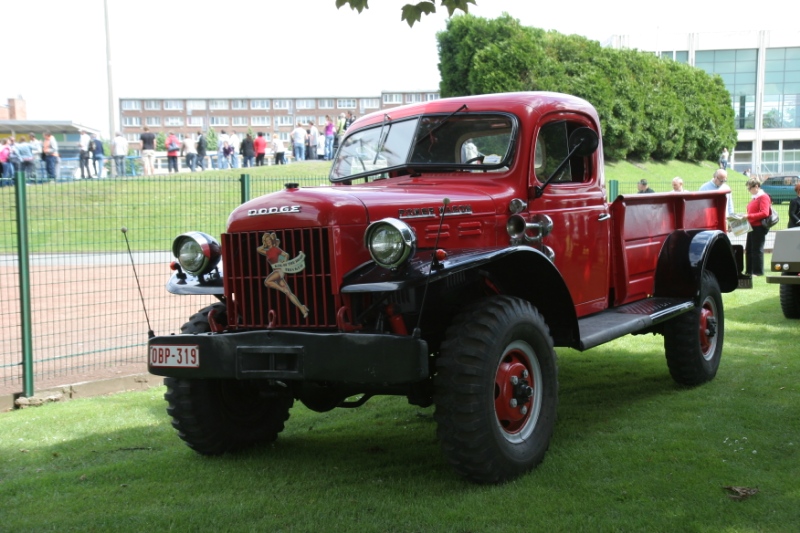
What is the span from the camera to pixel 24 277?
7559 millimetres

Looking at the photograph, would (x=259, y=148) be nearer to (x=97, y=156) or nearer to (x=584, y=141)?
(x=97, y=156)

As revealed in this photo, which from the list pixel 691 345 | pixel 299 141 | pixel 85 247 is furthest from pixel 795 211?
pixel 299 141

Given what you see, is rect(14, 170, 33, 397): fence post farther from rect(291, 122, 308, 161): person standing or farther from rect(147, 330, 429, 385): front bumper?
rect(291, 122, 308, 161): person standing

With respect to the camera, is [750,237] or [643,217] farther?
[750,237]

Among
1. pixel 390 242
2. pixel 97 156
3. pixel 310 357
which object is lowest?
pixel 310 357

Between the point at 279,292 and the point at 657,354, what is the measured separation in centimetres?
522

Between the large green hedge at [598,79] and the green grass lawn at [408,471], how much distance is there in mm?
26112

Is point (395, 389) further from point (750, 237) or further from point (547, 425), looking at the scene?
point (750, 237)

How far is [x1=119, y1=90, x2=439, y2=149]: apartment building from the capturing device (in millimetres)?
109125

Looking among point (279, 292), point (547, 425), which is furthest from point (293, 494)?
point (547, 425)

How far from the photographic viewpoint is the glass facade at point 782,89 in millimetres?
58031

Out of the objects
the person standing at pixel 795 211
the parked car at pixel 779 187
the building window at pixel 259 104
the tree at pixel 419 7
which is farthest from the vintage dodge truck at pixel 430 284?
the building window at pixel 259 104

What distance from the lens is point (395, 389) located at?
478 cm

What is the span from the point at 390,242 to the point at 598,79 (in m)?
30.7
